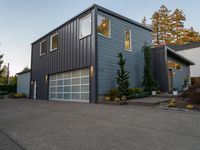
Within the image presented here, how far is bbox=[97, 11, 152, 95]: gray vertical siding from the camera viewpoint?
31.6 feet

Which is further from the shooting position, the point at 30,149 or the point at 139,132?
the point at 139,132

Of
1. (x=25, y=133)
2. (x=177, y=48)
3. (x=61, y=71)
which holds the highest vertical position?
(x=177, y=48)

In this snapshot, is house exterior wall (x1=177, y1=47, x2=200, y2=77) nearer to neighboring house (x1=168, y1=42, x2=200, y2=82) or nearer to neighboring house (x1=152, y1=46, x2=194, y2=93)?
neighboring house (x1=168, y1=42, x2=200, y2=82)

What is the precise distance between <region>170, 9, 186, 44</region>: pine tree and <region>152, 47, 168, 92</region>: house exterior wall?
1687cm

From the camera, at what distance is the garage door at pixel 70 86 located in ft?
33.4

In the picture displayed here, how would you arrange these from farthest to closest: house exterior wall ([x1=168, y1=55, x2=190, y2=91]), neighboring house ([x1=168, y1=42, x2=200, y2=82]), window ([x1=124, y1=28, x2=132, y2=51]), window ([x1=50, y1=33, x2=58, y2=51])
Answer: neighboring house ([x1=168, y1=42, x2=200, y2=82]), house exterior wall ([x1=168, y1=55, x2=190, y2=91]), window ([x1=50, y1=33, x2=58, y2=51]), window ([x1=124, y1=28, x2=132, y2=51])

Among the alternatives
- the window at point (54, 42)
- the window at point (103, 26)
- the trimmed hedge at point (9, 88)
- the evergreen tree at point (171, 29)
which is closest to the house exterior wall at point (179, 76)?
the window at point (103, 26)

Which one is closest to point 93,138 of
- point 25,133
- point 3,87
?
point 25,133

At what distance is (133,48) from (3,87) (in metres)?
21.2

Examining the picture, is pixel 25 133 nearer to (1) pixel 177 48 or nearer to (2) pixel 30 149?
(2) pixel 30 149

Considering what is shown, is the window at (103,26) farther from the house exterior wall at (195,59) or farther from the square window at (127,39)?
the house exterior wall at (195,59)

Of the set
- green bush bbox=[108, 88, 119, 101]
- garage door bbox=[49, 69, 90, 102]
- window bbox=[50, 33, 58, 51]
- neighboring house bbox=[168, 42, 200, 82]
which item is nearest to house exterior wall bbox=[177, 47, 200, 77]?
neighboring house bbox=[168, 42, 200, 82]

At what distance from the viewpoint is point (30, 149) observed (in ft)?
7.80

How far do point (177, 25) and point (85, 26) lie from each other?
23.0m
